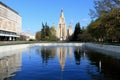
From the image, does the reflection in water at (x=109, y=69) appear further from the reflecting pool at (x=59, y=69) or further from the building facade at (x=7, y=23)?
the building facade at (x=7, y=23)

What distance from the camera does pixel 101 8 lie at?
56.6 meters

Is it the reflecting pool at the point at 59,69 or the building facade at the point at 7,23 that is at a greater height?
the building facade at the point at 7,23

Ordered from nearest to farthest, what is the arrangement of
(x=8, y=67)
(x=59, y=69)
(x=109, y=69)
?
(x=109, y=69), (x=59, y=69), (x=8, y=67)

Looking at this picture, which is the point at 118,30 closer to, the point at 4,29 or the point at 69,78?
the point at 69,78

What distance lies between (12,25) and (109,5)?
88515mm

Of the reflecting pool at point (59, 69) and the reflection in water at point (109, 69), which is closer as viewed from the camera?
the reflecting pool at point (59, 69)

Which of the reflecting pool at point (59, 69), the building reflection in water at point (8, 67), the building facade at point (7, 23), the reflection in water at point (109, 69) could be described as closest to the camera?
the reflecting pool at point (59, 69)

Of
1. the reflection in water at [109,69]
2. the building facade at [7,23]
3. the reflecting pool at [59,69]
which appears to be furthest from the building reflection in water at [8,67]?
the building facade at [7,23]

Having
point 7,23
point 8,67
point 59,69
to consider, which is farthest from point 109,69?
point 7,23

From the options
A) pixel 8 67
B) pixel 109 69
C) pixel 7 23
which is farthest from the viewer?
pixel 7 23

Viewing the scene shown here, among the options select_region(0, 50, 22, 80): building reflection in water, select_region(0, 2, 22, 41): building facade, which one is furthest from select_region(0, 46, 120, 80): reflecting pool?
select_region(0, 2, 22, 41): building facade

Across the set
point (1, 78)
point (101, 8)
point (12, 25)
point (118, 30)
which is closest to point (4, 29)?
point (12, 25)

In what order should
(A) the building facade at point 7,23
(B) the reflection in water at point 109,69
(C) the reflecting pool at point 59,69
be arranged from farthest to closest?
(A) the building facade at point 7,23
(B) the reflection in water at point 109,69
(C) the reflecting pool at point 59,69

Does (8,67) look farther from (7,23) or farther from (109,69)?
(7,23)
